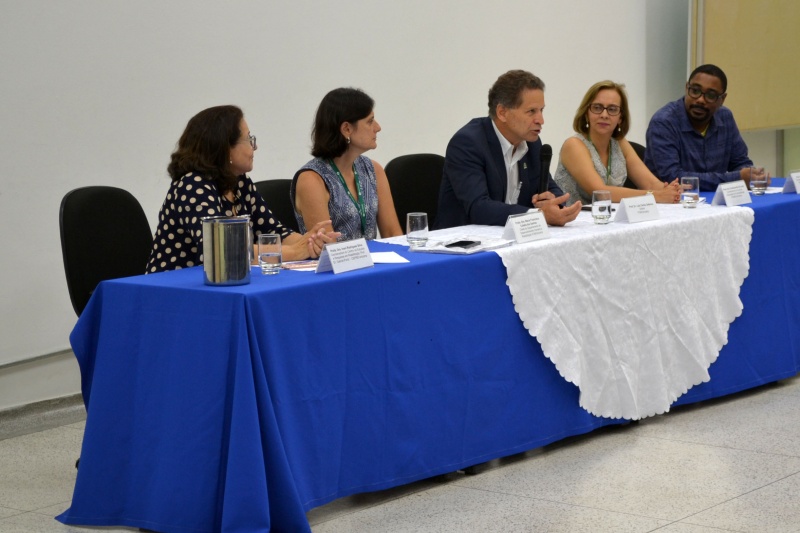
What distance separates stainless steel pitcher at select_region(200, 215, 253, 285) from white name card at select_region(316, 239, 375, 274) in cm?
20

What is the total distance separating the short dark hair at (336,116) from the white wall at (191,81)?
38.0 inches

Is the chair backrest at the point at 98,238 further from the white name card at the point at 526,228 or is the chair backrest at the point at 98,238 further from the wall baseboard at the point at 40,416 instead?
the white name card at the point at 526,228

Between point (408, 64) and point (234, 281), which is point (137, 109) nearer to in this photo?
point (408, 64)

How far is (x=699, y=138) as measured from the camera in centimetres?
438

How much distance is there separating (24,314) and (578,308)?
1.97 metres

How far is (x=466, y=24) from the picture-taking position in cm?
525

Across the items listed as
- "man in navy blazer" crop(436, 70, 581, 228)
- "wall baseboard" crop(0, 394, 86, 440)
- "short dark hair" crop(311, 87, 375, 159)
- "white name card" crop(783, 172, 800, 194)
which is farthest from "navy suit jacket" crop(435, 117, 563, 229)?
"wall baseboard" crop(0, 394, 86, 440)

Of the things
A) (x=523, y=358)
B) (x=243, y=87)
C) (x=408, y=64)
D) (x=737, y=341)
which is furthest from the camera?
(x=408, y=64)

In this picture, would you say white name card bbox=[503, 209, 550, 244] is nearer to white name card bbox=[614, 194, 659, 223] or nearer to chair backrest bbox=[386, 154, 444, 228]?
white name card bbox=[614, 194, 659, 223]

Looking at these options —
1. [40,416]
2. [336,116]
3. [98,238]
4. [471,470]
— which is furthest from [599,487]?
[40,416]

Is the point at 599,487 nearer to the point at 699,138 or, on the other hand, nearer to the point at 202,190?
the point at 202,190

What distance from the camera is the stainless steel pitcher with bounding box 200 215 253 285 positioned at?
2365 millimetres

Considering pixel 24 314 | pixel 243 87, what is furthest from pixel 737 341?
pixel 24 314

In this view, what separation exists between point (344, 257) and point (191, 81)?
184cm
